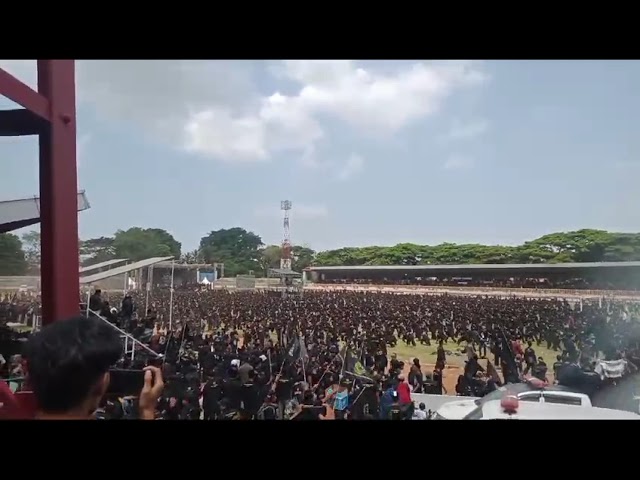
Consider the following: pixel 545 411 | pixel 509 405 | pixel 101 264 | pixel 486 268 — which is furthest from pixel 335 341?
pixel 545 411

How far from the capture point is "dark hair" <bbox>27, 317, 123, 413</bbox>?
765 mm

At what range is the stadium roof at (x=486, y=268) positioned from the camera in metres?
4.68

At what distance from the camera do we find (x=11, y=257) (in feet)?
13.8

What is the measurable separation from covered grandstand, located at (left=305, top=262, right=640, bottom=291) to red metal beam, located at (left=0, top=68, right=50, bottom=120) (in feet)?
13.0

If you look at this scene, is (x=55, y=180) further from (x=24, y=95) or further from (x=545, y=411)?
(x=545, y=411)

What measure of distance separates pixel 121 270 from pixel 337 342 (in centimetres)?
204

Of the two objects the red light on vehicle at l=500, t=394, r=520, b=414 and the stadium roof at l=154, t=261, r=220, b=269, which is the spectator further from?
the stadium roof at l=154, t=261, r=220, b=269

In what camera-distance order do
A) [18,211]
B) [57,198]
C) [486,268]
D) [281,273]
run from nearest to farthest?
[57,198]
[18,211]
[486,268]
[281,273]

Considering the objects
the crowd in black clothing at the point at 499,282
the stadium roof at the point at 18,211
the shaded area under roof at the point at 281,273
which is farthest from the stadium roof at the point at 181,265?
the stadium roof at the point at 18,211
